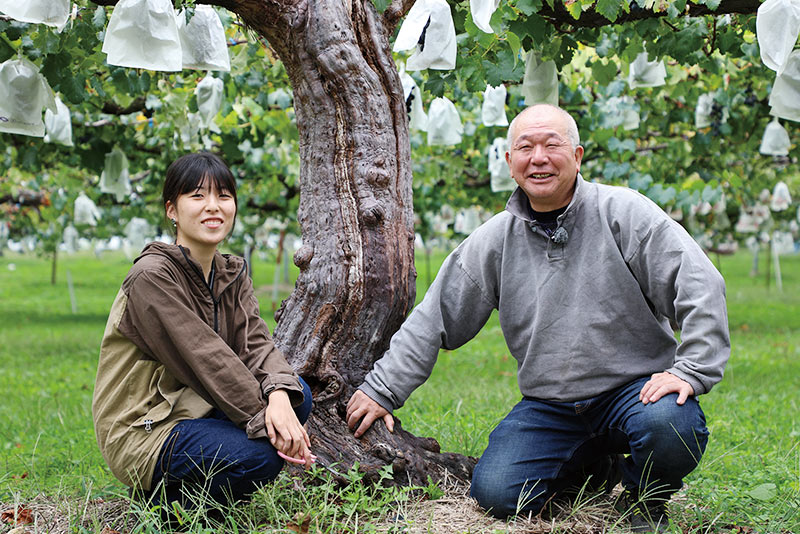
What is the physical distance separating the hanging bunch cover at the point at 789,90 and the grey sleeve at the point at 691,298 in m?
1.01

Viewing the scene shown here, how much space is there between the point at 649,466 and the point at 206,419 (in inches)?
54.9

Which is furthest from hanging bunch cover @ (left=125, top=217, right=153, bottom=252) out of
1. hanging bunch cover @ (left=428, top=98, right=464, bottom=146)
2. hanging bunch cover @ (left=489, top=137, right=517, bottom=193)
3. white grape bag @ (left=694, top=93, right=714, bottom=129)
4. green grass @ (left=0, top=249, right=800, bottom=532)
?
white grape bag @ (left=694, top=93, right=714, bottom=129)

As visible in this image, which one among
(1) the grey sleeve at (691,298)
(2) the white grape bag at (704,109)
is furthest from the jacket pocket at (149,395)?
(2) the white grape bag at (704,109)

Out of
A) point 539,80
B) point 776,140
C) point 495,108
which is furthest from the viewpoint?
point 776,140

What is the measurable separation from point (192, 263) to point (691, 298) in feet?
5.12

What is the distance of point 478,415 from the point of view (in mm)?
4727

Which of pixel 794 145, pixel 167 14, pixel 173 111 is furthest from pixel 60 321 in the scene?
pixel 167 14

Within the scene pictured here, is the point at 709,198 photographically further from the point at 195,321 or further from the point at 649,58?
the point at 195,321

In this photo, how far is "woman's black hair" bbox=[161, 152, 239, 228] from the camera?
2.58 metres

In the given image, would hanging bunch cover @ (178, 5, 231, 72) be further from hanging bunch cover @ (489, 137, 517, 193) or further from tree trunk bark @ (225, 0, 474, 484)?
hanging bunch cover @ (489, 137, 517, 193)

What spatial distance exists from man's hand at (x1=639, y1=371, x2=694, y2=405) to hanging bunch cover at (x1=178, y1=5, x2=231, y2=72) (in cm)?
185

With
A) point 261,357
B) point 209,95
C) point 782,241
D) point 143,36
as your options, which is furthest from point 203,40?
point 782,241

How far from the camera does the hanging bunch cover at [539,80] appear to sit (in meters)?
3.65

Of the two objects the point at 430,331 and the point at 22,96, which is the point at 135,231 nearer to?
the point at 22,96
